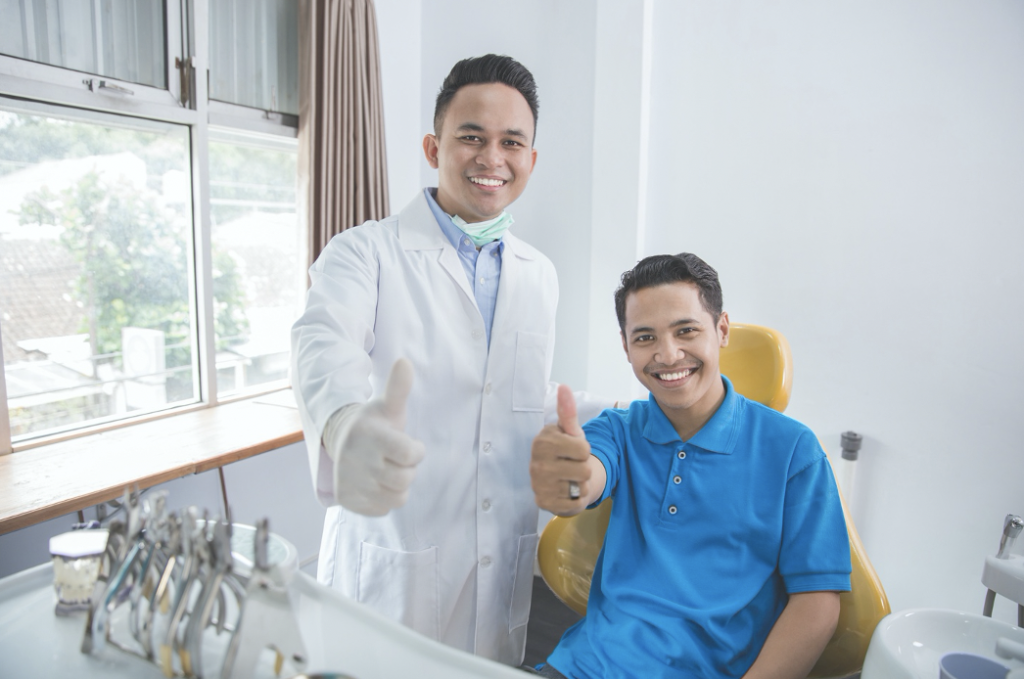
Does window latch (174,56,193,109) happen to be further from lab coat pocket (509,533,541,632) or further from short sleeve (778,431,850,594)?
short sleeve (778,431,850,594)

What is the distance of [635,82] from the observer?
248cm

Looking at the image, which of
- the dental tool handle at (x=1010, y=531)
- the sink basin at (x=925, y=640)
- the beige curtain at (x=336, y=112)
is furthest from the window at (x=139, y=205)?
the dental tool handle at (x=1010, y=531)

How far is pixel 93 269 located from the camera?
2.24 meters

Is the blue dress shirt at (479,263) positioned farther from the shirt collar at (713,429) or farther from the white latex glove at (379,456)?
the white latex glove at (379,456)

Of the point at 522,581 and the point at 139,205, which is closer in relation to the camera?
the point at 522,581

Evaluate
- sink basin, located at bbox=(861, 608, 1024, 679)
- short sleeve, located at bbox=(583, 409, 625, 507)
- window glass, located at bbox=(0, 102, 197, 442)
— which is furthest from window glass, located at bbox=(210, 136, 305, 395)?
sink basin, located at bbox=(861, 608, 1024, 679)

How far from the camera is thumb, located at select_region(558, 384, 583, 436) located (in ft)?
3.06

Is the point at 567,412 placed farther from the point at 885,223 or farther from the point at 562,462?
the point at 885,223

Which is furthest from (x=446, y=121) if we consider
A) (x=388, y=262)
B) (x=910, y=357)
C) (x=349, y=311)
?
(x=910, y=357)

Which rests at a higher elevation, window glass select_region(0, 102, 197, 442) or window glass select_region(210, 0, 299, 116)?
window glass select_region(210, 0, 299, 116)

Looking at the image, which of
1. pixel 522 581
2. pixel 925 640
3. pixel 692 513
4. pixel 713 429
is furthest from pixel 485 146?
pixel 925 640

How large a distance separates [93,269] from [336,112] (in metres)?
1.11

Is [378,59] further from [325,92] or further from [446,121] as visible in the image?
[446,121]

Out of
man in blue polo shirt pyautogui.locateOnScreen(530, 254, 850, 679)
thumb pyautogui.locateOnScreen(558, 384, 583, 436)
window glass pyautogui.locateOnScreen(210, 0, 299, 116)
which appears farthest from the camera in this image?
window glass pyautogui.locateOnScreen(210, 0, 299, 116)
